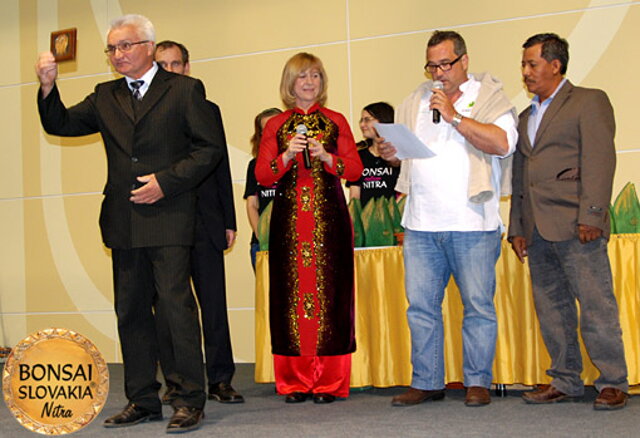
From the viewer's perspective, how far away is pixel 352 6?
519cm

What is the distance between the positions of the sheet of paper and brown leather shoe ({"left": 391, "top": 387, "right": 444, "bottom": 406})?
999mm

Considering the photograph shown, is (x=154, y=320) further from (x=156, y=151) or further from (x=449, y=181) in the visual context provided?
(x=449, y=181)


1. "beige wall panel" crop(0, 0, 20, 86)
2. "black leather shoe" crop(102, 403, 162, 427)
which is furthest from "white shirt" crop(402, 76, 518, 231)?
"beige wall panel" crop(0, 0, 20, 86)

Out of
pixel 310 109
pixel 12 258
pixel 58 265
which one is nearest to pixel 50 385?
pixel 310 109

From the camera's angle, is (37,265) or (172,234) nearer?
(172,234)

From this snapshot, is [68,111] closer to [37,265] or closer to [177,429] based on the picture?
[177,429]

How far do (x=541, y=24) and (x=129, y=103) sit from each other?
294 centimetres

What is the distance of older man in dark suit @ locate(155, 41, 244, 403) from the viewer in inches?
135

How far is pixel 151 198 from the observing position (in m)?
2.69

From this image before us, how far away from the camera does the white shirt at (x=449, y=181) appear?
3.09 meters

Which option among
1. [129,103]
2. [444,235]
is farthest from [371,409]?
[129,103]

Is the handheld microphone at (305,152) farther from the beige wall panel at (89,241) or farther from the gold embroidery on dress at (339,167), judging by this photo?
the beige wall panel at (89,241)

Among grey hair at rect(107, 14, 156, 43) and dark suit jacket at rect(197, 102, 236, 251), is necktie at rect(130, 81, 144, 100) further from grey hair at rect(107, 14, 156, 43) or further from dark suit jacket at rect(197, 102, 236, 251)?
dark suit jacket at rect(197, 102, 236, 251)

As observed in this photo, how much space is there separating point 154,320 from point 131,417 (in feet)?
1.21
